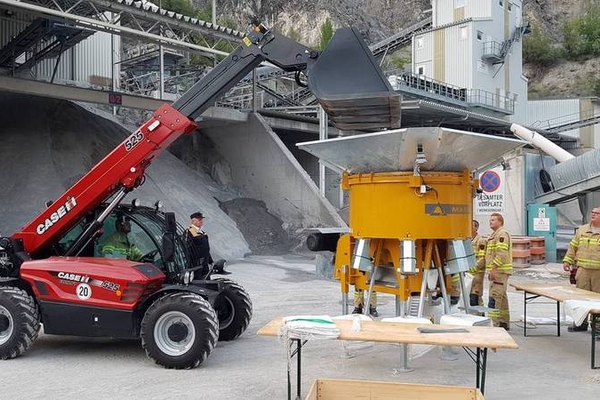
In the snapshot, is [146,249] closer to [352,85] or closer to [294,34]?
[352,85]

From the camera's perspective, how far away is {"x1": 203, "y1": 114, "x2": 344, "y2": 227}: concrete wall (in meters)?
23.3

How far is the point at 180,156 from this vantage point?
25.8 metres

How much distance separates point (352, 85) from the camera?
7.46 meters

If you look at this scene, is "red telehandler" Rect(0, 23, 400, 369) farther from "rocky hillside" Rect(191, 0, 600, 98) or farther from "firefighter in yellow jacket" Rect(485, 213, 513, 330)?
"rocky hillside" Rect(191, 0, 600, 98)

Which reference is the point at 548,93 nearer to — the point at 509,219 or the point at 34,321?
the point at 509,219

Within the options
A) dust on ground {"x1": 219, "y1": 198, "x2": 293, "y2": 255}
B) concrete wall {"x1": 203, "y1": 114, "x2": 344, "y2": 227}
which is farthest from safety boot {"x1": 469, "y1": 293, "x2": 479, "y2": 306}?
concrete wall {"x1": 203, "y1": 114, "x2": 344, "y2": 227}

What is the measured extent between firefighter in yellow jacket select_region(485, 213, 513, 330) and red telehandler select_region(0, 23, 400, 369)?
3.01 m

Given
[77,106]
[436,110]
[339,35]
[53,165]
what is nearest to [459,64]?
[436,110]

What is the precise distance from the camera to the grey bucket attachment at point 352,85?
740 cm

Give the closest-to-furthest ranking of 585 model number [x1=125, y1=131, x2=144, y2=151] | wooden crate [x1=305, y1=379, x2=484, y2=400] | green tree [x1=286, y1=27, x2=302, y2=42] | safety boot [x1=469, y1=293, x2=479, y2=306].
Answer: wooden crate [x1=305, y1=379, x2=484, y2=400] → 585 model number [x1=125, y1=131, x2=144, y2=151] → safety boot [x1=469, y1=293, x2=479, y2=306] → green tree [x1=286, y1=27, x2=302, y2=42]

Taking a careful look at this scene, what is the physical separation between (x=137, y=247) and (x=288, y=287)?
679 cm

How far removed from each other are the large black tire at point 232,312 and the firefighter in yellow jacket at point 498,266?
11.9 feet

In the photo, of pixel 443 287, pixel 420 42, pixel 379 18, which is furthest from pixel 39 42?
pixel 379 18

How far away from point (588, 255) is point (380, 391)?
220 inches
